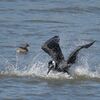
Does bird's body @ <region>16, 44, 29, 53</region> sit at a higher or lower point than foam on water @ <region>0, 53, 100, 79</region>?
higher

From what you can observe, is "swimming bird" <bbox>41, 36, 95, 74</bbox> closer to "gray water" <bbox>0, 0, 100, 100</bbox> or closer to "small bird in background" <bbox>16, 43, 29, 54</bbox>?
"gray water" <bbox>0, 0, 100, 100</bbox>

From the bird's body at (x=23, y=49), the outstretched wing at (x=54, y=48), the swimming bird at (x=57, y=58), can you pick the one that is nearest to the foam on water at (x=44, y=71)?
the swimming bird at (x=57, y=58)

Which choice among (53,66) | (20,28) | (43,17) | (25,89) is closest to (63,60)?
(53,66)

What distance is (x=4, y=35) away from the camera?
2078 centimetres

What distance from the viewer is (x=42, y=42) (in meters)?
19.8

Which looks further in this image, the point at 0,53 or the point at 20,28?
the point at 20,28

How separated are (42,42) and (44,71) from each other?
3.14m

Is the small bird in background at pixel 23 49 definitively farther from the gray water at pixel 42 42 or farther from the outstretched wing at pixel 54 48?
the outstretched wing at pixel 54 48

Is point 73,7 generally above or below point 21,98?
above

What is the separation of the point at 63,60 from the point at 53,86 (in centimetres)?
92

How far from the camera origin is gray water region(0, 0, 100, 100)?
15.4 m

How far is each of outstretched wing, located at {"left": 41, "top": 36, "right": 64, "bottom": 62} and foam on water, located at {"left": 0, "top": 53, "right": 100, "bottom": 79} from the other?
1.06 ft

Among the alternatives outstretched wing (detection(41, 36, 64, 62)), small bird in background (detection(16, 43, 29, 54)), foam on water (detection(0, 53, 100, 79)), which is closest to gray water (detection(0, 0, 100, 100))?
foam on water (detection(0, 53, 100, 79))

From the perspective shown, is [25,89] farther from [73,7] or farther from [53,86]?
[73,7]
